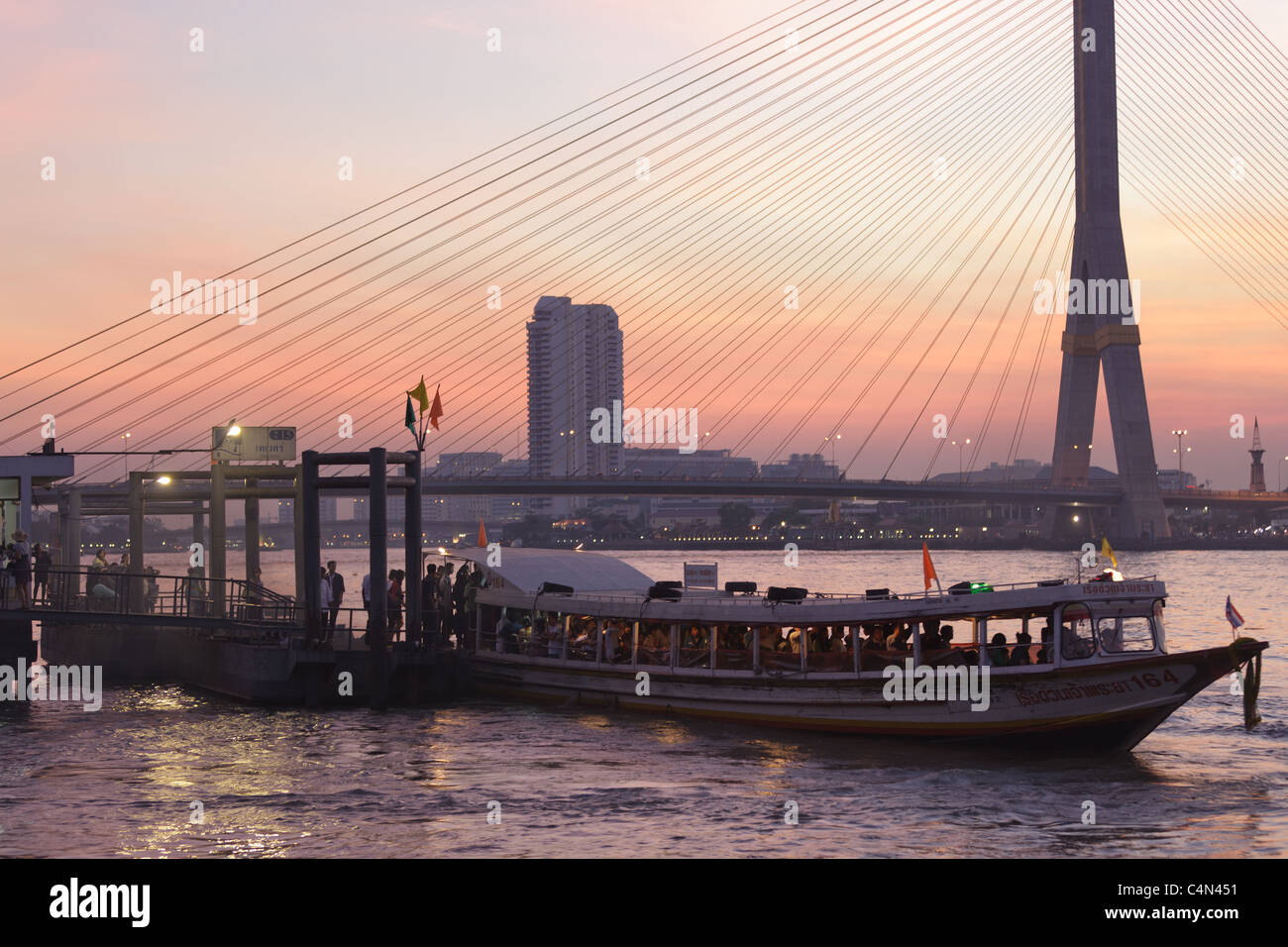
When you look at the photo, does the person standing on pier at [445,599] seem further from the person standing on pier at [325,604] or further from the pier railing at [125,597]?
the pier railing at [125,597]

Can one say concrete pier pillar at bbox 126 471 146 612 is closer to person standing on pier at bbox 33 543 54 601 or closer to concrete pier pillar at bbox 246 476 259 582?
person standing on pier at bbox 33 543 54 601

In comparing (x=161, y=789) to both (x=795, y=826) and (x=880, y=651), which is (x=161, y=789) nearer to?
(x=795, y=826)

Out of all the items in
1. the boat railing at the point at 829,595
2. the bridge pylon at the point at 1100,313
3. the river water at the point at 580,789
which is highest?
the bridge pylon at the point at 1100,313

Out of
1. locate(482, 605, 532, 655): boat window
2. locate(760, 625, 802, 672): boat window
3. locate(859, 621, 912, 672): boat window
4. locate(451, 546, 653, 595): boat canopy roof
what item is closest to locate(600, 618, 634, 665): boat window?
locate(482, 605, 532, 655): boat window

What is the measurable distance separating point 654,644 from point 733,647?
1826mm

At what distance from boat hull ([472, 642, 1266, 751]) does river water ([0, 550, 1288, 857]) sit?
1.17 feet

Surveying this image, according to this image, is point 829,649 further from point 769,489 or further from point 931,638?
point 769,489

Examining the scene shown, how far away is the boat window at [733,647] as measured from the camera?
2161cm

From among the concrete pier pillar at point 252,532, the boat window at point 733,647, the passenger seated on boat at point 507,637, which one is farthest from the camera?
the concrete pier pillar at point 252,532

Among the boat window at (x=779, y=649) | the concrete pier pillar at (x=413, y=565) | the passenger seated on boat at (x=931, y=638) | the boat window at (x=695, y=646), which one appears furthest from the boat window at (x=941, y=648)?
the concrete pier pillar at (x=413, y=565)

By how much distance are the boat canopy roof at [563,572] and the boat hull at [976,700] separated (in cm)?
330

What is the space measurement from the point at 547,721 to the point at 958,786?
8.50 m

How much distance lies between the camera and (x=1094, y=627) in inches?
722
